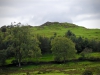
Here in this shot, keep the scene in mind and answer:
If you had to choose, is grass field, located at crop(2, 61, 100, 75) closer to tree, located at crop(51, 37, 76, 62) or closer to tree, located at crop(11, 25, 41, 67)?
tree, located at crop(11, 25, 41, 67)

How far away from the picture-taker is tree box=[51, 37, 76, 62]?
280ft

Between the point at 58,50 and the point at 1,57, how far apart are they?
24600 mm

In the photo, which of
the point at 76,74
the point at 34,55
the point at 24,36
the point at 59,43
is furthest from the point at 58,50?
the point at 76,74

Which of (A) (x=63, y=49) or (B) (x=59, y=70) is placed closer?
(B) (x=59, y=70)

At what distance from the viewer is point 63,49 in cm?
8656

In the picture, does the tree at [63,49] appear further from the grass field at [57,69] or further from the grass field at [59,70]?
the grass field at [59,70]

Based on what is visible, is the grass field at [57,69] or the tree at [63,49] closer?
the grass field at [57,69]

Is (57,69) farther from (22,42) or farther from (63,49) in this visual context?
(22,42)

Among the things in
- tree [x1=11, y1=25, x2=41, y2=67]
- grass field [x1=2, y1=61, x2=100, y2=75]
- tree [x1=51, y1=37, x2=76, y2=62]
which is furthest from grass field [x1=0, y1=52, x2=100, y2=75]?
tree [x1=11, y1=25, x2=41, y2=67]

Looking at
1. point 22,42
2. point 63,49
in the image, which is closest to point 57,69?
point 63,49

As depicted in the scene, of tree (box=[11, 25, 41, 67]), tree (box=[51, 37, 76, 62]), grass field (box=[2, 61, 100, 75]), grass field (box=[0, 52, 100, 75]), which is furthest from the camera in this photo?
tree (box=[11, 25, 41, 67])

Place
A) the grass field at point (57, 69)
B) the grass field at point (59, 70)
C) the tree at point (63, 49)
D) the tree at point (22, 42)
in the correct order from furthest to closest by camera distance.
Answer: the tree at point (22, 42) < the tree at point (63, 49) < the grass field at point (57, 69) < the grass field at point (59, 70)

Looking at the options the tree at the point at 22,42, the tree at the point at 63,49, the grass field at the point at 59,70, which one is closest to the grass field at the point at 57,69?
the grass field at the point at 59,70

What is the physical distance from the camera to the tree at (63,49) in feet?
280
